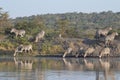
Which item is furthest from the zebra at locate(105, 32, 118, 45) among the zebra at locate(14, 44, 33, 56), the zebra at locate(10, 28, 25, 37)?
the zebra at locate(10, 28, 25, 37)

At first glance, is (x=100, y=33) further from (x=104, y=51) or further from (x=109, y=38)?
(x=104, y=51)

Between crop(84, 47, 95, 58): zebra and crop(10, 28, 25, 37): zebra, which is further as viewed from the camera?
crop(10, 28, 25, 37): zebra

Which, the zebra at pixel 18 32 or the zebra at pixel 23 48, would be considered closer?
the zebra at pixel 23 48

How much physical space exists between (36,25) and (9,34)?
16.0 feet

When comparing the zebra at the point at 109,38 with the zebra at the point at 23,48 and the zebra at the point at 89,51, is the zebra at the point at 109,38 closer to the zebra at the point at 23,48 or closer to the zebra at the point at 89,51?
the zebra at the point at 89,51

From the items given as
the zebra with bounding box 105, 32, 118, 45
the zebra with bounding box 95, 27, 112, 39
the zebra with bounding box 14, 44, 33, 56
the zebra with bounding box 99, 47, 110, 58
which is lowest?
the zebra with bounding box 99, 47, 110, 58

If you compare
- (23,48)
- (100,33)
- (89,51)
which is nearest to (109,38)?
(100,33)

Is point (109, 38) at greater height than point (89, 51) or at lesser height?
A: greater

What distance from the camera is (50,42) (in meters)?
47.6

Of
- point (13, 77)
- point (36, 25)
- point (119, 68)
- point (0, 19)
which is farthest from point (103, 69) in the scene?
point (0, 19)

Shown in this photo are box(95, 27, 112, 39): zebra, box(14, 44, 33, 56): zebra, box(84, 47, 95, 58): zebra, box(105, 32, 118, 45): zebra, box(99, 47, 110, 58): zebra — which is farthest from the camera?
box(95, 27, 112, 39): zebra

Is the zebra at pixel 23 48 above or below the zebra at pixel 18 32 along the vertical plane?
below

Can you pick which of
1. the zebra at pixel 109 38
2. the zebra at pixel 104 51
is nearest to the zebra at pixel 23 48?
the zebra at pixel 104 51

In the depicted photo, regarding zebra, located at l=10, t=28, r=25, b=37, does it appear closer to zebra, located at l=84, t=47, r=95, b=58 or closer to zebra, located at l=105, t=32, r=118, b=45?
zebra, located at l=84, t=47, r=95, b=58
